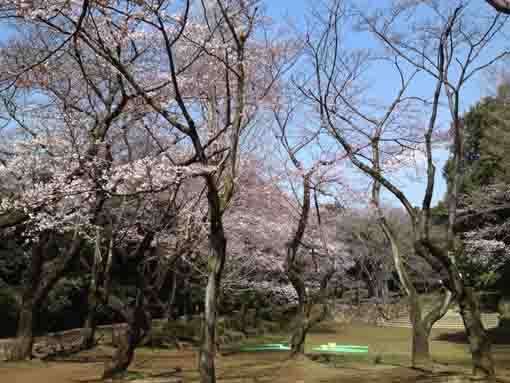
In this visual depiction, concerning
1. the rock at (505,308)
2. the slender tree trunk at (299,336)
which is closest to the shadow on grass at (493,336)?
the rock at (505,308)

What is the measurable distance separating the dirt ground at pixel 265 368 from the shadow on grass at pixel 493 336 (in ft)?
3.30

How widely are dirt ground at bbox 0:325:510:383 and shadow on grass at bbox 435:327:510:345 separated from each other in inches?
39.6

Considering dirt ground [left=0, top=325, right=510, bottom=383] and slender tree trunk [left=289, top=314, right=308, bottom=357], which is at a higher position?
slender tree trunk [left=289, top=314, right=308, bottom=357]

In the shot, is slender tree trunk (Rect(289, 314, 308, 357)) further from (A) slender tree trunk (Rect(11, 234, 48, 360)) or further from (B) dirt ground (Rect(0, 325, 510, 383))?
(A) slender tree trunk (Rect(11, 234, 48, 360))

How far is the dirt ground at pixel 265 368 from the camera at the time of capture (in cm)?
931

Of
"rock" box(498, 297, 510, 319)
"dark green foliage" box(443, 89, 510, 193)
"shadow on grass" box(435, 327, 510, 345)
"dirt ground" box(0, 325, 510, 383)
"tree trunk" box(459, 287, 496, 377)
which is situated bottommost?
"dirt ground" box(0, 325, 510, 383)

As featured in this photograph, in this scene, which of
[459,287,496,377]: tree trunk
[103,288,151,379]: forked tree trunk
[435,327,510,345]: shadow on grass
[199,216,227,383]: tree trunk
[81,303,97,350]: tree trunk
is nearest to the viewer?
[199,216,227,383]: tree trunk

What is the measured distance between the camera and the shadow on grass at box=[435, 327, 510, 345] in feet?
57.5

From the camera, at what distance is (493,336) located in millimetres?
18094

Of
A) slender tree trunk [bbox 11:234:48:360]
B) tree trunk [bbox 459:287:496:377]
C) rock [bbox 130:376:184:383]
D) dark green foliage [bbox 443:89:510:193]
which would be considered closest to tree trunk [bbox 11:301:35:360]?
slender tree trunk [bbox 11:234:48:360]

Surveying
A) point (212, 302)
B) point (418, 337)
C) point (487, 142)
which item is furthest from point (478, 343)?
point (487, 142)

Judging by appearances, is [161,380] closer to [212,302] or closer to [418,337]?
[212,302]

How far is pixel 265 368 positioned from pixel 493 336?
1093cm

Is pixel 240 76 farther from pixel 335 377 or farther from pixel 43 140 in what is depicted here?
pixel 335 377
